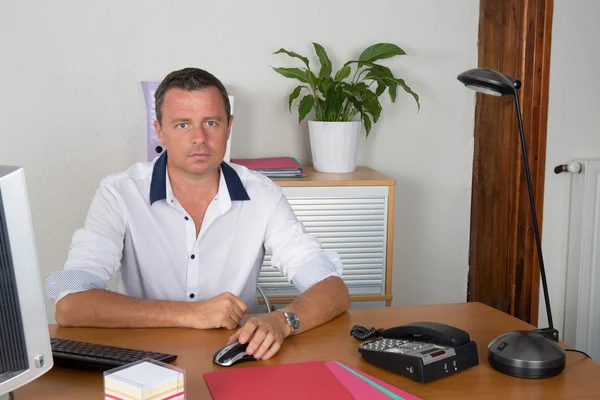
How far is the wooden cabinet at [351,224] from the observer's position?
3.24 m

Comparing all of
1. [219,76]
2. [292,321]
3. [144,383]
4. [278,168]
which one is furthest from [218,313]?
[219,76]

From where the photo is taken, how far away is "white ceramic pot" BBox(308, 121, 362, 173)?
3314mm

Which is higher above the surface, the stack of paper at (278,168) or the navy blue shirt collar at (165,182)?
the navy blue shirt collar at (165,182)

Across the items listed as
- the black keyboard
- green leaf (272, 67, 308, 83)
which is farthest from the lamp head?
green leaf (272, 67, 308, 83)

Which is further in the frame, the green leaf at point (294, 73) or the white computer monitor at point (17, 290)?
the green leaf at point (294, 73)

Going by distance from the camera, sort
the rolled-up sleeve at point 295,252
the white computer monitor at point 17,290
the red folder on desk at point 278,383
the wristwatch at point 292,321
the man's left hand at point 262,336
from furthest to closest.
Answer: the rolled-up sleeve at point 295,252 < the wristwatch at point 292,321 < the man's left hand at point 262,336 < the red folder on desk at point 278,383 < the white computer monitor at point 17,290

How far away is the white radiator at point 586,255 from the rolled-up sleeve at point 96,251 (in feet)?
6.89

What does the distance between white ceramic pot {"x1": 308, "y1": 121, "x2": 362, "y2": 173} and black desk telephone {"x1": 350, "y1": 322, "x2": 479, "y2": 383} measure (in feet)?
5.47

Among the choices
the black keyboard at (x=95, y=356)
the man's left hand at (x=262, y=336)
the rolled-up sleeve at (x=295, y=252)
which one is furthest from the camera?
the rolled-up sleeve at (x=295, y=252)

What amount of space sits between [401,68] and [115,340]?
2.26 meters

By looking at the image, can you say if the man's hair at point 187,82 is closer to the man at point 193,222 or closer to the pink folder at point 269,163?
the man at point 193,222

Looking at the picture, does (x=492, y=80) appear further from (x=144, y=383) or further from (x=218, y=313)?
(x=144, y=383)

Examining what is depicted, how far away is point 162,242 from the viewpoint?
92.8 inches

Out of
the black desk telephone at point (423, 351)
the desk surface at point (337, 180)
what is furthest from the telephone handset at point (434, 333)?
the desk surface at point (337, 180)
